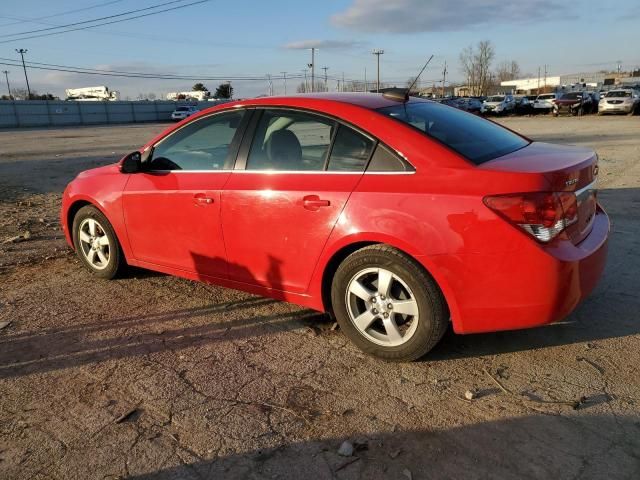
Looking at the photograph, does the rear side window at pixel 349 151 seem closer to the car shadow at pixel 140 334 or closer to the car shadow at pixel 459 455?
the car shadow at pixel 140 334

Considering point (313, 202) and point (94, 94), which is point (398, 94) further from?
point (94, 94)

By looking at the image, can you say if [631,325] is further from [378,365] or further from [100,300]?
[100,300]

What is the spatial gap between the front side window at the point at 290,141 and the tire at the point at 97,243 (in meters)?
1.79

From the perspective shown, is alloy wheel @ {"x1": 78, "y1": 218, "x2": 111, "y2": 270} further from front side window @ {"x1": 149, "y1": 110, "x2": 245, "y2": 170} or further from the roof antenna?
the roof antenna

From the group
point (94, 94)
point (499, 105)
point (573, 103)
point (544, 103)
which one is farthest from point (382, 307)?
point (94, 94)

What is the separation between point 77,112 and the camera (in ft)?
180

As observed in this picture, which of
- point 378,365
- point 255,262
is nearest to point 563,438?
point 378,365

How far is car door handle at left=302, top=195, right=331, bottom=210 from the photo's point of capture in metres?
3.35

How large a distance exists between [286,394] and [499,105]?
4498 cm

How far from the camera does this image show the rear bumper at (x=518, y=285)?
2.84 metres

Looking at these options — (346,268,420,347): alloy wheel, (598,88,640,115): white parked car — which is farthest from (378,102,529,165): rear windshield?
(598,88,640,115): white parked car

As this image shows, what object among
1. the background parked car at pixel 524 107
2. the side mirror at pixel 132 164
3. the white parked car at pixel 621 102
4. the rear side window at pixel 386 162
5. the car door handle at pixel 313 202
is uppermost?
the rear side window at pixel 386 162

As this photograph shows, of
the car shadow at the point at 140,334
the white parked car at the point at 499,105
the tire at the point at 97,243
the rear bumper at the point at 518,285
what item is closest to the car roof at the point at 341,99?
the car shadow at the point at 140,334

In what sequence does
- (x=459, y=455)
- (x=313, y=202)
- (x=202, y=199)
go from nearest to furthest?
(x=459, y=455) → (x=313, y=202) → (x=202, y=199)
